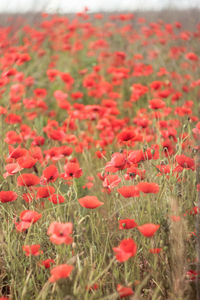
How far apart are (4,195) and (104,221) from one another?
0.38m

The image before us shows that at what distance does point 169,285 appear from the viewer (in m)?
1.20

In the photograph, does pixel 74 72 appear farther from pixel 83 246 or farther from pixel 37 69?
pixel 83 246

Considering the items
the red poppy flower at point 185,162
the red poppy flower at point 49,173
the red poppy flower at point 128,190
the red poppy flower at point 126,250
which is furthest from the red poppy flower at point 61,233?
the red poppy flower at point 185,162

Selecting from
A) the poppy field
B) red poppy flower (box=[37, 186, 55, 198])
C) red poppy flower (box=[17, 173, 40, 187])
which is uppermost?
red poppy flower (box=[17, 173, 40, 187])

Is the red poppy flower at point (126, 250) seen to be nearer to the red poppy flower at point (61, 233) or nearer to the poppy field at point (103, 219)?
the poppy field at point (103, 219)

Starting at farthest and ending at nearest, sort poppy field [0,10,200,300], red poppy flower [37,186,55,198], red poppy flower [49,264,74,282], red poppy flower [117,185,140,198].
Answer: red poppy flower [37,186,55,198] → red poppy flower [117,185,140,198] → poppy field [0,10,200,300] → red poppy flower [49,264,74,282]

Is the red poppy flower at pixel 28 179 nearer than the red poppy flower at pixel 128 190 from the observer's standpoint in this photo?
No

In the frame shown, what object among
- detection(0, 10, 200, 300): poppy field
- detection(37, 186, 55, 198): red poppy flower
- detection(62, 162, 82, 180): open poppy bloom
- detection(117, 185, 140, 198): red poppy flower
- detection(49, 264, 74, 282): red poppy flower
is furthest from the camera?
detection(62, 162, 82, 180): open poppy bloom

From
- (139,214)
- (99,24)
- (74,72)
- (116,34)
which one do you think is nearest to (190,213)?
(139,214)

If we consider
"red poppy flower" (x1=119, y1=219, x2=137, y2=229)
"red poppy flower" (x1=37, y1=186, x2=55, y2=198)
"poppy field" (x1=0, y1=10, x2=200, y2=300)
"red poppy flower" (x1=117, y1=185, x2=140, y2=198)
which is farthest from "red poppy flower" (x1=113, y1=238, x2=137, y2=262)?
"red poppy flower" (x1=37, y1=186, x2=55, y2=198)

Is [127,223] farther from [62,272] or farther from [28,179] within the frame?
[28,179]

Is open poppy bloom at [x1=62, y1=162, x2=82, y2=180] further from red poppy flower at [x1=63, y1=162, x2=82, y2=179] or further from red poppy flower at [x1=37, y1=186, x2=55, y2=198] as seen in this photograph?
red poppy flower at [x1=37, y1=186, x2=55, y2=198]

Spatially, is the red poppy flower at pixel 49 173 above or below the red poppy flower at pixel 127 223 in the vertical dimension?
above

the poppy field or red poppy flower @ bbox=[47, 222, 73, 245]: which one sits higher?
red poppy flower @ bbox=[47, 222, 73, 245]
